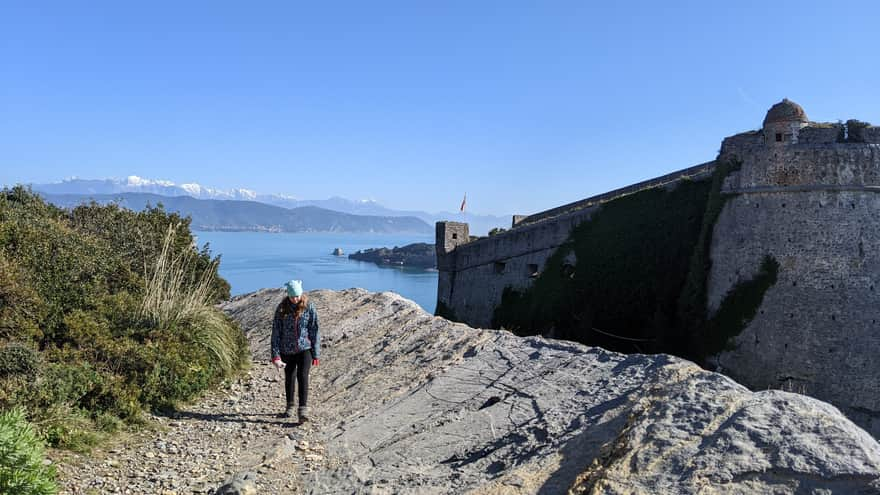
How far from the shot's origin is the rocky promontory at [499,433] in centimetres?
373

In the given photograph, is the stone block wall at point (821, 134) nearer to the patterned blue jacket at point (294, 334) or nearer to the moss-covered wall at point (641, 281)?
the moss-covered wall at point (641, 281)

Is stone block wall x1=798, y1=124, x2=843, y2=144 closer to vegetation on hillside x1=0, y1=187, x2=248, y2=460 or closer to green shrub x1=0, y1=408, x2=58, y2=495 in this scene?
vegetation on hillside x1=0, y1=187, x2=248, y2=460

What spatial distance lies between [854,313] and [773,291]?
4.80 ft

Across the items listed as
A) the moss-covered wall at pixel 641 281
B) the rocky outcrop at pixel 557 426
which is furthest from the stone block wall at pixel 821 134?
the rocky outcrop at pixel 557 426

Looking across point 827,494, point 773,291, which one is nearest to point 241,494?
point 827,494

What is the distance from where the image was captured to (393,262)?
97.2m

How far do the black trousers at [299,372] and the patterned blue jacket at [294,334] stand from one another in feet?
0.30

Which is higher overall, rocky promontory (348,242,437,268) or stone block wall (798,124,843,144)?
stone block wall (798,124,843,144)

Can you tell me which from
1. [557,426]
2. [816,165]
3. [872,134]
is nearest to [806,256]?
[816,165]

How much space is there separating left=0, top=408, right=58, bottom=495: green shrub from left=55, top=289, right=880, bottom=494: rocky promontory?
2.21 feet

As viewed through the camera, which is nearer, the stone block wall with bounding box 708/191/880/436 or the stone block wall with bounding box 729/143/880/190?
the stone block wall with bounding box 708/191/880/436

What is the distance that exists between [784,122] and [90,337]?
1346 centimetres

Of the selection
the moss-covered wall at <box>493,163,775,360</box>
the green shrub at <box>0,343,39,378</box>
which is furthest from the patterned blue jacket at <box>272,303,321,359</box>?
the moss-covered wall at <box>493,163,775,360</box>

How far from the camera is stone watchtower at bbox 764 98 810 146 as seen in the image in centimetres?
1316
